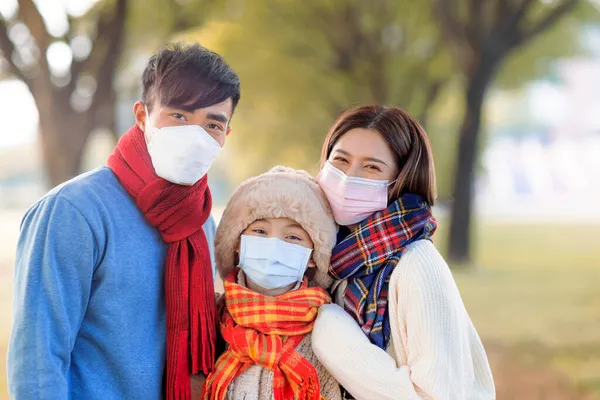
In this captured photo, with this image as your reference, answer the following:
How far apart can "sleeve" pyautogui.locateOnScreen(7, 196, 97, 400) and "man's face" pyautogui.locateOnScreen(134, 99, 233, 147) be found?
1.52 feet

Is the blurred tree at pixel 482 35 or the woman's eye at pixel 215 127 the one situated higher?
the blurred tree at pixel 482 35

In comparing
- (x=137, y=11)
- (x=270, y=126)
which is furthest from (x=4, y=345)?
(x=270, y=126)

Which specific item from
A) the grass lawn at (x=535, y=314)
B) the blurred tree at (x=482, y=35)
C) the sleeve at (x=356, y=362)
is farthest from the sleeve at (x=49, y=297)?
the blurred tree at (x=482, y=35)

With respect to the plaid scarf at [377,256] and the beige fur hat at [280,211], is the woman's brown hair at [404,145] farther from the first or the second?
the beige fur hat at [280,211]

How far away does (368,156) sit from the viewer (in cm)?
277

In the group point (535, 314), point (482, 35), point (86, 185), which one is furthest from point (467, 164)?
point (86, 185)

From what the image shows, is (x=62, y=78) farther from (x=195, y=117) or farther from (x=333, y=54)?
(x=195, y=117)

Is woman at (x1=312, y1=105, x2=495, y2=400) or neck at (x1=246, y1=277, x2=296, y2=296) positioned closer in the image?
woman at (x1=312, y1=105, x2=495, y2=400)

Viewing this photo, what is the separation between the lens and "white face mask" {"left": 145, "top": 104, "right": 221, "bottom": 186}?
2475 millimetres

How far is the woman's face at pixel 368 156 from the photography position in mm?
2770

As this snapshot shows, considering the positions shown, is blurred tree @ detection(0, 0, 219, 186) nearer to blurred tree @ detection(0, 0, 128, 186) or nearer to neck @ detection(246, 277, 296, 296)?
blurred tree @ detection(0, 0, 128, 186)

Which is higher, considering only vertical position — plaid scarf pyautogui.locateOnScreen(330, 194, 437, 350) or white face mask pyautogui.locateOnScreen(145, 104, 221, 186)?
white face mask pyautogui.locateOnScreen(145, 104, 221, 186)

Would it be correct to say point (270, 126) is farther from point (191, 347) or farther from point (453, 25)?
point (191, 347)

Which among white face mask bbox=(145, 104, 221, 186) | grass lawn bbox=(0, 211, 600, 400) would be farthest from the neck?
grass lawn bbox=(0, 211, 600, 400)
